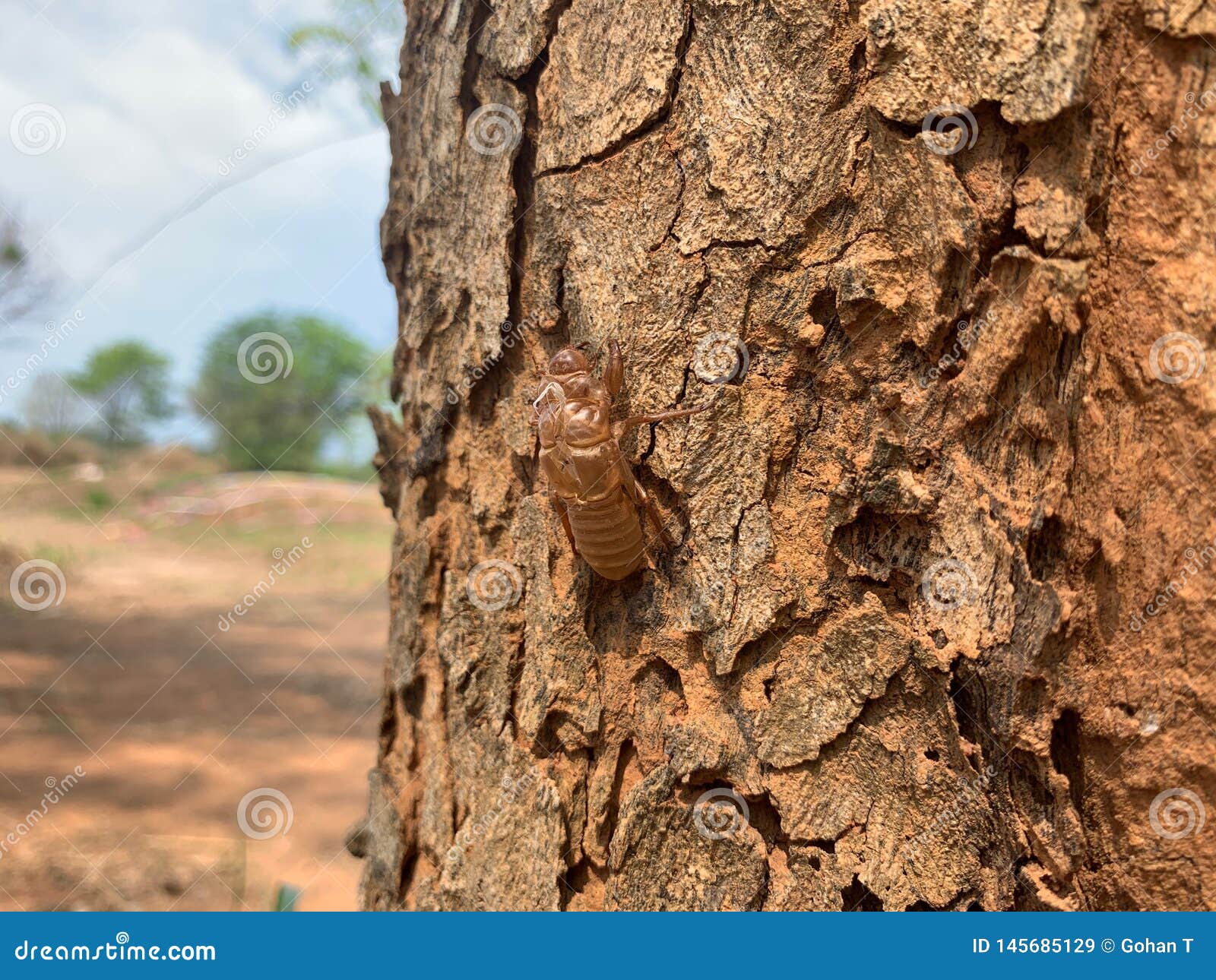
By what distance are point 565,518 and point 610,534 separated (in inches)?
8.4

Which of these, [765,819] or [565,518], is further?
[565,518]

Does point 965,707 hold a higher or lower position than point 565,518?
lower

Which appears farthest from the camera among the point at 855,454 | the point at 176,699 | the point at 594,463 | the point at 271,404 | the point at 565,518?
the point at 271,404

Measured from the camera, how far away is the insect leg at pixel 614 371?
1902 millimetres

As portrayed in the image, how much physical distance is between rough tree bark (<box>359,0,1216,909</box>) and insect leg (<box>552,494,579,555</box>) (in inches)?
1.3

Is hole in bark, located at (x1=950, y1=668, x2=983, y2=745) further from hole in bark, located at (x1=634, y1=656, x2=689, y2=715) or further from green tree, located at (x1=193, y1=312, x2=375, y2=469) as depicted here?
green tree, located at (x1=193, y1=312, x2=375, y2=469)

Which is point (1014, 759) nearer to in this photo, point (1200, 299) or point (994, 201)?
point (1200, 299)

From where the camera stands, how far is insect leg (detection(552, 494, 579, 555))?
1993 millimetres

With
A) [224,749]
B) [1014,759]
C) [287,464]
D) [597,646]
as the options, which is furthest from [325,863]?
[287,464]

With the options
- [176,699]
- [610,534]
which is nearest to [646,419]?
[610,534]

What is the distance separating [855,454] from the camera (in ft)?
5.60

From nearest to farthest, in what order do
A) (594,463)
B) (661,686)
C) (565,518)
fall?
(594,463) < (661,686) < (565,518)

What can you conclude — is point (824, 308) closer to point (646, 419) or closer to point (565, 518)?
point (646, 419)

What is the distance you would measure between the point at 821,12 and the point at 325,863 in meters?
5.34
